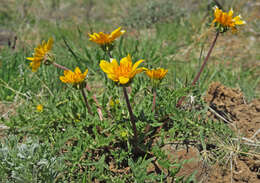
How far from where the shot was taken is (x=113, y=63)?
1339 millimetres

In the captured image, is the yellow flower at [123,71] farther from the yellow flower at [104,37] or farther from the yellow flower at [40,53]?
the yellow flower at [40,53]

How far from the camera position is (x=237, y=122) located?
6.05 ft

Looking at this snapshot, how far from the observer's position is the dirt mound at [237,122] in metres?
1.53

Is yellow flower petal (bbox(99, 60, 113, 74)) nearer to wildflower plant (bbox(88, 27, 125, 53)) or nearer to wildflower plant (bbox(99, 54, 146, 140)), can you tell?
wildflower plant (bbox(99, 54, 146, 140))


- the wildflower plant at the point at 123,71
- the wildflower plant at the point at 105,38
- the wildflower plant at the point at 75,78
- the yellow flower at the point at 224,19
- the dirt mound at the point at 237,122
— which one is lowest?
the dirt mound at the point at 237,122

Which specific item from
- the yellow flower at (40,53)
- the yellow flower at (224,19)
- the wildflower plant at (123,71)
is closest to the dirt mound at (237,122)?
the yellow flower at (224,19)

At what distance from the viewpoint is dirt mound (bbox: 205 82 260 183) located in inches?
60.1

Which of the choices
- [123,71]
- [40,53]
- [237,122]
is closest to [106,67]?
[123,71]

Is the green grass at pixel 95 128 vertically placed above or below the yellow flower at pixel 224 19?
below

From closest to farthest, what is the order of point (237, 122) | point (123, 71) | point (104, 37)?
point (123, 71)
point (104, 37)
point (237, 122)

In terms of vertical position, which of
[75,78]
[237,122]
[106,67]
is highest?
[106,67]

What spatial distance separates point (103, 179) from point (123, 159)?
0.72 feet

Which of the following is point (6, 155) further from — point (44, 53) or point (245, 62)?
point (245, 62)

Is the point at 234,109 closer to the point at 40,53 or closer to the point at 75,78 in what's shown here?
the point at 75,78
